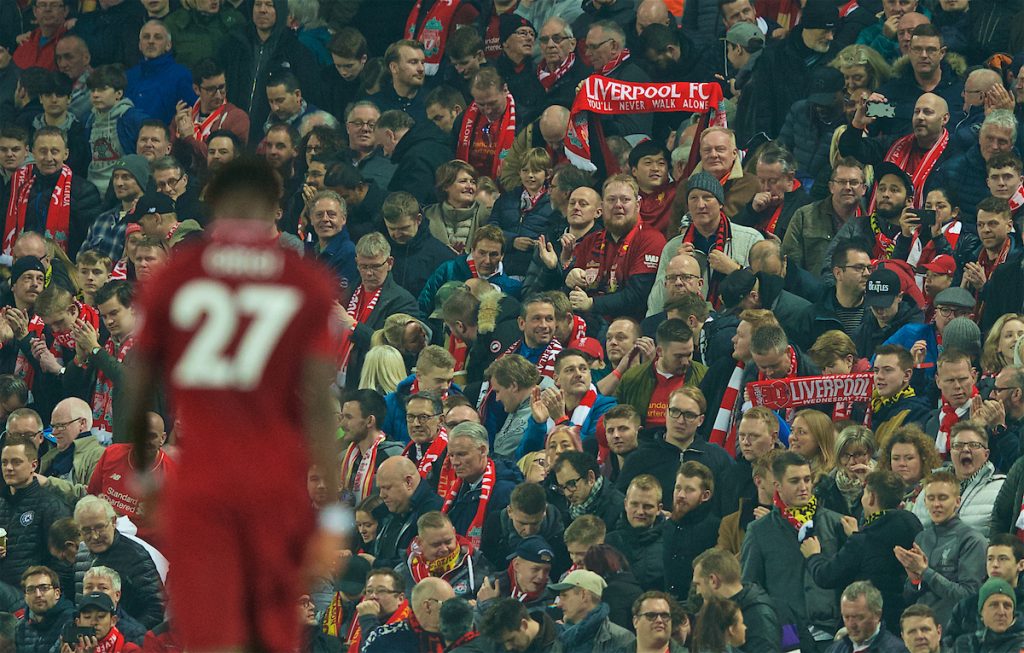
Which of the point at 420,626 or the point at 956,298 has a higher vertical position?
the point at 956,298

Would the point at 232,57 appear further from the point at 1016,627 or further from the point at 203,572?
the point at 203,572

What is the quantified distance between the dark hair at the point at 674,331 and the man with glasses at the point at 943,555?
2.16 meters

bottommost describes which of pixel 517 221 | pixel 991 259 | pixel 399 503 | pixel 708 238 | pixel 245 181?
pixel 399 503

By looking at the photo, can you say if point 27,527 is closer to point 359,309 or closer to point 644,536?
point 359,309

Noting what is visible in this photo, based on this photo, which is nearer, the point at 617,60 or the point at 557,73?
the point at 617,60

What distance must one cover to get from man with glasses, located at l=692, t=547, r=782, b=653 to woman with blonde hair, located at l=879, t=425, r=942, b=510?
43.1 inches

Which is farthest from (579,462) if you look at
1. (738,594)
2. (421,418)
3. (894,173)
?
(894,173)

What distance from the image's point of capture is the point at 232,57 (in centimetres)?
1991

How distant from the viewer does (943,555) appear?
42.9 ft

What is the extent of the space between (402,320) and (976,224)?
12.7ft

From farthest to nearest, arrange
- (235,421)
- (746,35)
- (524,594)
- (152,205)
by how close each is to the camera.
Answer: (152,205) < (746,35) < (524,594) < (235,421)

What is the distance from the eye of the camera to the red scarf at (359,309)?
1675 cm

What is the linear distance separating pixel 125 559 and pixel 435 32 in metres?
6.23

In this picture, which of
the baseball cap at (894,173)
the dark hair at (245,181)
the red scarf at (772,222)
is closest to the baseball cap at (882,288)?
the baseball cap at (894,173)
